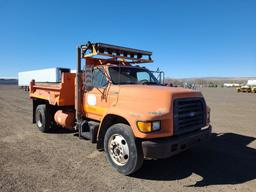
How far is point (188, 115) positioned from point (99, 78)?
2.40m

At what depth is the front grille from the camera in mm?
4039

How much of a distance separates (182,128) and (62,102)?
12.6ft

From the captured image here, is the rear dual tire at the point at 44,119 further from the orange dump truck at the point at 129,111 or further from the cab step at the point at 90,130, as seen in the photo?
the cab step at the point at 90,130

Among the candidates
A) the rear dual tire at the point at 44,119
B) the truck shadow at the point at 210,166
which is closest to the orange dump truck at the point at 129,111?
the truck shadow at the point at 210,166

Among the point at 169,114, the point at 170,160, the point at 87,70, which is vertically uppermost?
the point at 87,70

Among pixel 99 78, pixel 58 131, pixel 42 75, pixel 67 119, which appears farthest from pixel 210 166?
pixel 42 75

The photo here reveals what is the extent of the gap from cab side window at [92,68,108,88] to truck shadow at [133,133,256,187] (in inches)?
86.0

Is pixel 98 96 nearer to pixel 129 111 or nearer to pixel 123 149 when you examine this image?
pixel 129 111

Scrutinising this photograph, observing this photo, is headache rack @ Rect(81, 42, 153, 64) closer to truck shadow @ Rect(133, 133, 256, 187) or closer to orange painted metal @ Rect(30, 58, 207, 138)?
orange painted metal @ Rect(30, 58, 207, 138)

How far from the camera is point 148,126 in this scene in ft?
12.3

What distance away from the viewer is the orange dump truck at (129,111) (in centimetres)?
387

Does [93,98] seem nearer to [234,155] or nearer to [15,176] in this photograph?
[15,176]

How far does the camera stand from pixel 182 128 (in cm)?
421

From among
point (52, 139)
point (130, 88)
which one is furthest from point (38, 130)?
point (130, 88)
